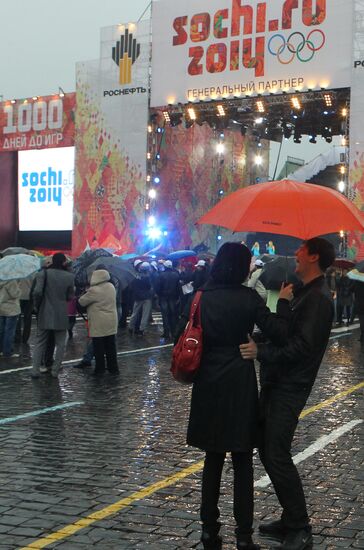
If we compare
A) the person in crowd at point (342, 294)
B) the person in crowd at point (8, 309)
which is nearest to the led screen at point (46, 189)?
the person in crowd at point (342, 294)

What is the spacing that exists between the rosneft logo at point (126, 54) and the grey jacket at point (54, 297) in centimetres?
1781

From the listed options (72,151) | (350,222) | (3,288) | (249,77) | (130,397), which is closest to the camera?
(350,222)

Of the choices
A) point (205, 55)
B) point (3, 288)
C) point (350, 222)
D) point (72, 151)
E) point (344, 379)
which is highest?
point (205, 55)

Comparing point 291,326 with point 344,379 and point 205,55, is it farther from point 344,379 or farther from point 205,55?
point 205,55

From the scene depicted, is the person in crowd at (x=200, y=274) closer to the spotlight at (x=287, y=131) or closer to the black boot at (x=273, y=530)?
the black boot at (x=273, y=530)

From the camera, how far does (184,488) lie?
222 inches

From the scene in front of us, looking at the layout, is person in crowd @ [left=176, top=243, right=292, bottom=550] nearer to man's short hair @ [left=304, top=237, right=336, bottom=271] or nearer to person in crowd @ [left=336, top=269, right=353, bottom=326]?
man's short hair @ [left=304, top=237, right=336, bottom=271]

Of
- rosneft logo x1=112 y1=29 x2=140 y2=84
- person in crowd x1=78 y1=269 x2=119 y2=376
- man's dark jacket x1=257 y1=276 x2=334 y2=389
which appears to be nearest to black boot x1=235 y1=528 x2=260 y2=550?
man's dark jacket x1=257 y1=276 x2=334 y2=389

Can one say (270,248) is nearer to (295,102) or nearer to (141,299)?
(295,102)

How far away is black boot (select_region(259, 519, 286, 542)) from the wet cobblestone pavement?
107mm

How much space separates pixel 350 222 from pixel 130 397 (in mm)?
4866

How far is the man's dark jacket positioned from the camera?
14.1 feet

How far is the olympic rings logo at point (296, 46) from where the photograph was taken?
23.3 metres

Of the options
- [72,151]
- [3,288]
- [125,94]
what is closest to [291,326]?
[3,288]
